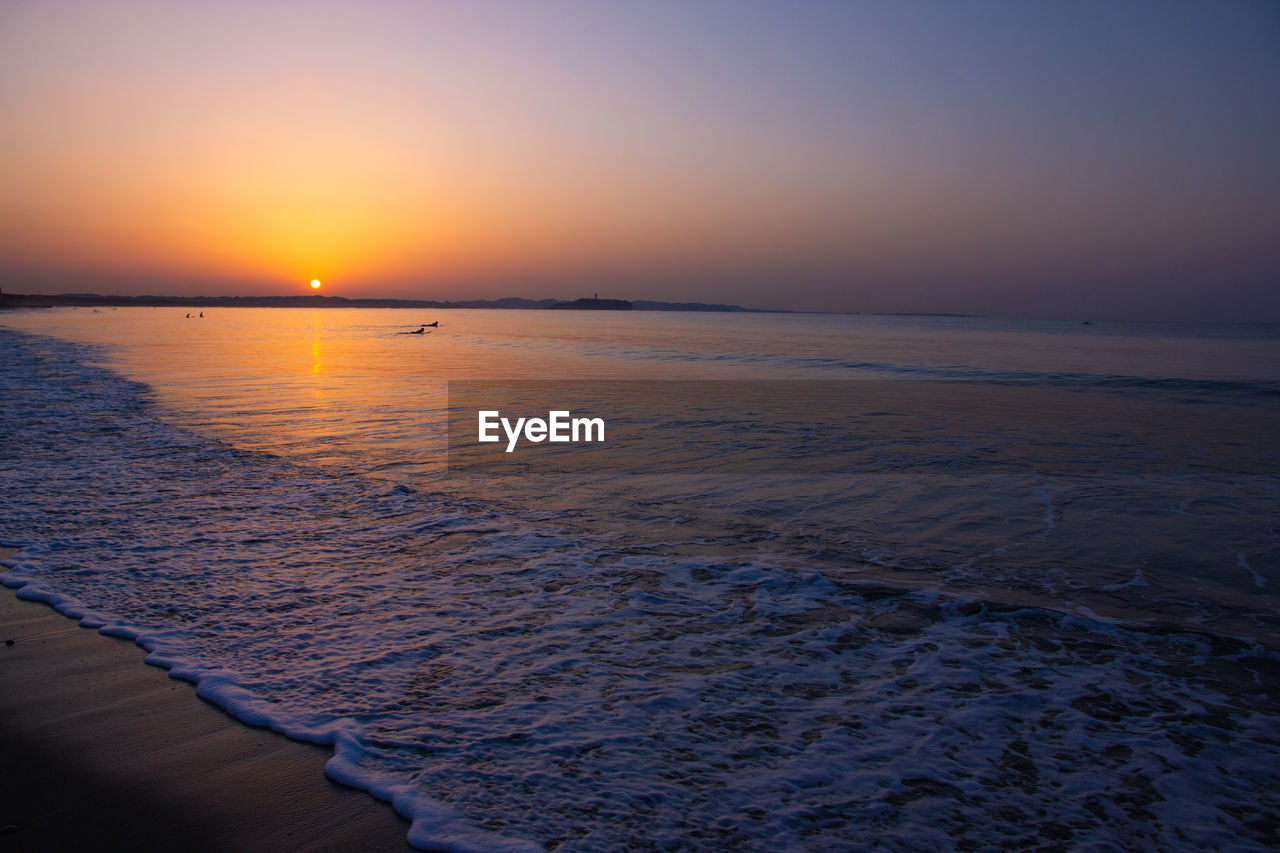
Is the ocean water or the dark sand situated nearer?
the dark sand

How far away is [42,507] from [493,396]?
13.6 meters

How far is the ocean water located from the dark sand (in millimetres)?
193

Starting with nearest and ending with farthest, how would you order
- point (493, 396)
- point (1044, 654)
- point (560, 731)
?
1. point (560, 731)
2. point (1044, 654)
3. point (493, 396)

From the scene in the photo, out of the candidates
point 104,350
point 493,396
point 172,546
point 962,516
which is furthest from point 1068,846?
point 104,350

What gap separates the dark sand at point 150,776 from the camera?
3215mm

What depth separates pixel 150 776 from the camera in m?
3.61

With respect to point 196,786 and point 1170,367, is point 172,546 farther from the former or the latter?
point 1170,367

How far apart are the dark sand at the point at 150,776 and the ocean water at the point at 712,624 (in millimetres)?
193

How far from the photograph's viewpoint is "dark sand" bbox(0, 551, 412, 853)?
10.5 feet

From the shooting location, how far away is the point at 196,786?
3549 mm

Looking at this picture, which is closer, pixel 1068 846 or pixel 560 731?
pixel 1068 846

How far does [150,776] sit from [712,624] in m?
3.75

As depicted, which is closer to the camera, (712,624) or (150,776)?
(150,776)

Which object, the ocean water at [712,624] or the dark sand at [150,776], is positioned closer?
the dark sand at [150,776]
